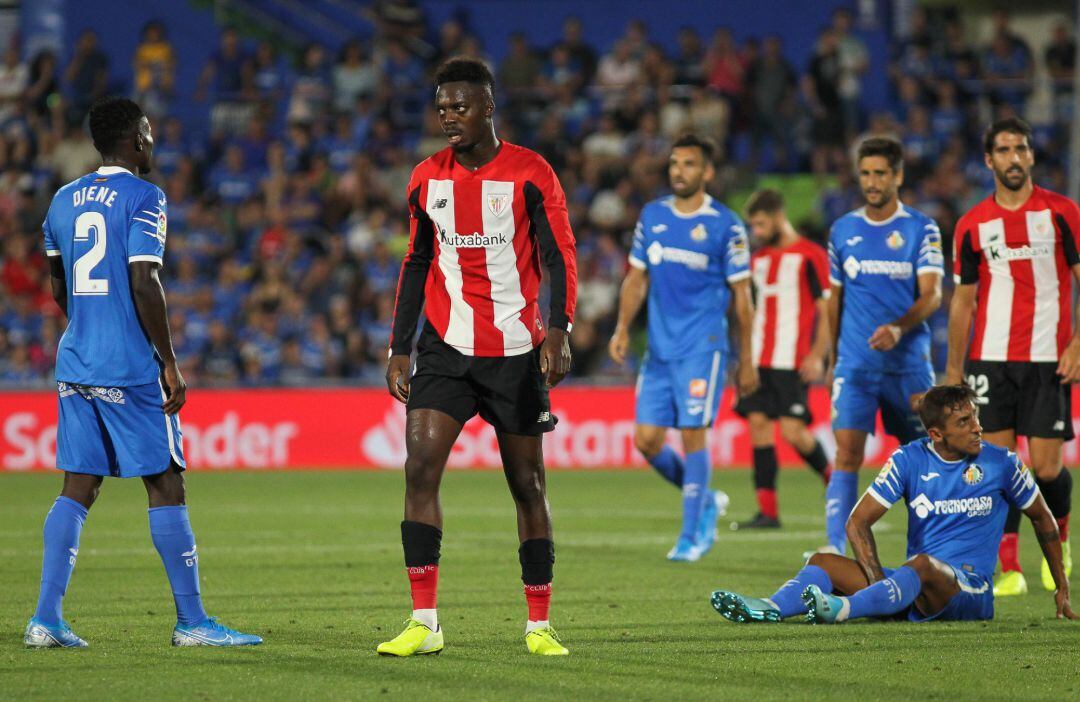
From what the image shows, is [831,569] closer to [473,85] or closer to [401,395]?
[401,395]

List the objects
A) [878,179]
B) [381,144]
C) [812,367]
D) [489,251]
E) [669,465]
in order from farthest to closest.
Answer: [381,144], [812,367], [669,465], [878,179], [489,251]

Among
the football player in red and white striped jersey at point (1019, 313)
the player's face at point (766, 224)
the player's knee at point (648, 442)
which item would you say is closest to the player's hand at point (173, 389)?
the football player in red and white striped jersey at point (1019, 313)

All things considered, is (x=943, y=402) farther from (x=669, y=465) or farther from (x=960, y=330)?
(x=669, y=465)

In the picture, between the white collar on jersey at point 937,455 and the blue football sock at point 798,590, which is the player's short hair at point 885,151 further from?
the blue football sock at point 798,590

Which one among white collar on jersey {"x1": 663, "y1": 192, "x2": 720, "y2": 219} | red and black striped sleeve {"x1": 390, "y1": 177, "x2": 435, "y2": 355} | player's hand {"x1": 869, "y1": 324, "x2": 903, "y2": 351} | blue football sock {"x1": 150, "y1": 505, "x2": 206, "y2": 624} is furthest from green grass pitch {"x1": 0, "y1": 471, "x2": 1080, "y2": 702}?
white collar on jersey {"x1": 663, "y1": 192, "x2": 720, "y2": 219}

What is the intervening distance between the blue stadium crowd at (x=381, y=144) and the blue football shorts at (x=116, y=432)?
12.6m

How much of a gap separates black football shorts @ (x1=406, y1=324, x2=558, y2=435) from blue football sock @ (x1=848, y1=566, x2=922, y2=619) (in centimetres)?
167

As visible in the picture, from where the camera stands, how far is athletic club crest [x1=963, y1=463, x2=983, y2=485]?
7.38m

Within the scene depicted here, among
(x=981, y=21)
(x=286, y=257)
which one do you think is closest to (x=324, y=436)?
(x=286, y=257)

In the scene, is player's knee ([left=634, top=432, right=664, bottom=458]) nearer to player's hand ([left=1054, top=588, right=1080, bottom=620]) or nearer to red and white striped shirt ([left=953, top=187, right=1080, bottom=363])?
red and white striped shirt ([left=953, top=187, right=1080, bottom=363])

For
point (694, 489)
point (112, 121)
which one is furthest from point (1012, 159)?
point (112, 121)

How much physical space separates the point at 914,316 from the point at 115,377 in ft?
15.5

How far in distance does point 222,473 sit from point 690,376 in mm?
8547

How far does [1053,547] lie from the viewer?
7270mm
